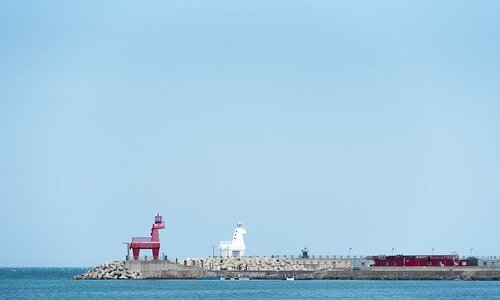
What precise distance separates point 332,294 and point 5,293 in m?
26.4

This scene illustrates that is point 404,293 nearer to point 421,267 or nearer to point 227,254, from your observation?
point 421,267

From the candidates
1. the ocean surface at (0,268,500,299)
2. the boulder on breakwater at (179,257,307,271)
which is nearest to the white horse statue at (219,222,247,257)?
the boulder on breakwater at (179,257,307,271)

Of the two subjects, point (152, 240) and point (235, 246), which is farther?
point (235, 246)

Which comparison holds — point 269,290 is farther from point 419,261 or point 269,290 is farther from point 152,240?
point 419,261

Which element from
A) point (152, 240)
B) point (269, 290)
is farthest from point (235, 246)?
point (269, 290)

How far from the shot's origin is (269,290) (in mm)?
87438

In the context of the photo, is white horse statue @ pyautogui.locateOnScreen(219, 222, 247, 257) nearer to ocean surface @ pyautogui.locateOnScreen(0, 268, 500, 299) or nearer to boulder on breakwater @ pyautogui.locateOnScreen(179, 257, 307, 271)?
boulder on breakwater @ pyautogui.locateOnScreen(179, 257, 307, 271)

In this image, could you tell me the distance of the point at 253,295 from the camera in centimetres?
8081

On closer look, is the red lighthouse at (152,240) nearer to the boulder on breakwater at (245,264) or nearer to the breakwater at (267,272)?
the breakwater at (267,272)

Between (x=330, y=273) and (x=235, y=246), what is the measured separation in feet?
53.9

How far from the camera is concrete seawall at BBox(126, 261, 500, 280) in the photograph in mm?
103688

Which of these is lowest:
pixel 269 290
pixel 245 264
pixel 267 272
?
pixel 269 290

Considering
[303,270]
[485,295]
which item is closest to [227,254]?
[303,270]

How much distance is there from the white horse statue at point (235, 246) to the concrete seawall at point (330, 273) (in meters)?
10.8
